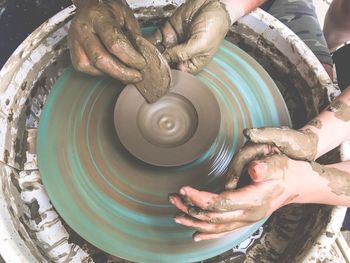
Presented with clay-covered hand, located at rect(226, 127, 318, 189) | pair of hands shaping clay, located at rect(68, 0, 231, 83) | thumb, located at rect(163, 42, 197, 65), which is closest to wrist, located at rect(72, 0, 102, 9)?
pair of hands shaping clay, located at rect(68, 0, 231, 83)

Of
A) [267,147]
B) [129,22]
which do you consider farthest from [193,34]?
[267,147]

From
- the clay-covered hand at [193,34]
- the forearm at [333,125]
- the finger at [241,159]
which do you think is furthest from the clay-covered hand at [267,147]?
the clay-covered hand at [193,34]

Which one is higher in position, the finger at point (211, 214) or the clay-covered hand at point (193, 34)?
A: the clay-covered hand at point (193, 34)

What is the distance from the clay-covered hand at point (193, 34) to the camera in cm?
133

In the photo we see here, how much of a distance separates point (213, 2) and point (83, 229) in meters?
0.81

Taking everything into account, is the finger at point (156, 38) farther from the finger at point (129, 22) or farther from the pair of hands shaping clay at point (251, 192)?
the pair of hands shaping clay at point (251, 192)

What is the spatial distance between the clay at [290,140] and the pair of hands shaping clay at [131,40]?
0.35 meters

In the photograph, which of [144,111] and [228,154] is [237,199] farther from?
[144,111]

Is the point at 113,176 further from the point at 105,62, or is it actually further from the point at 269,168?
the point at 269,168

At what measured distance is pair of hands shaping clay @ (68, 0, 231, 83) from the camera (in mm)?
1169

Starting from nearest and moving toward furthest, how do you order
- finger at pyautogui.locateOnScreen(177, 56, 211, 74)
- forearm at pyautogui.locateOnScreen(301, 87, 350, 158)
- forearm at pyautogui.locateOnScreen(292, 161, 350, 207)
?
forearm at pyautogui.locateOnScreen(292, 161, 350, 207)
forearm at pyautogui.locateOnScreen(301, 87, 350, 158)
finger at pyautogui.locateOnScreen(177, 56, 211, 74)

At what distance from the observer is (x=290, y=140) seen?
1.12m

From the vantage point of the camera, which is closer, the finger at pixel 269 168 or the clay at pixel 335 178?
the finger at pixel 269 168

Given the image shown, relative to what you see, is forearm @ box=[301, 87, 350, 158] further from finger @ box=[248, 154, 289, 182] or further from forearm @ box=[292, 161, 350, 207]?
finger @ box=[248, 154, 289, 182]
